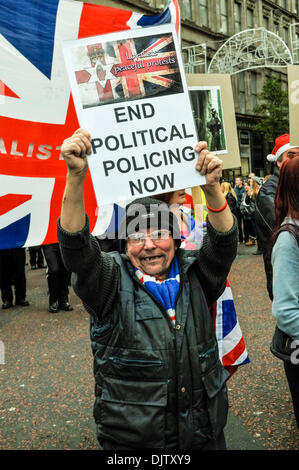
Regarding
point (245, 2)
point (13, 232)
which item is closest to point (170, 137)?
point (13, 232)

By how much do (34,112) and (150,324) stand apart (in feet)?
4.86

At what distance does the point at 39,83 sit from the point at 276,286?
1.72 metres

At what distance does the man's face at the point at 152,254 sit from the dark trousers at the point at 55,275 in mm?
5243

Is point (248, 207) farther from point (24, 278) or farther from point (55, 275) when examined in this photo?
point (55, 275)

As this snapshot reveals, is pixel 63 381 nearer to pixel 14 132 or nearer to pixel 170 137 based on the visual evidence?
pixel 14 132

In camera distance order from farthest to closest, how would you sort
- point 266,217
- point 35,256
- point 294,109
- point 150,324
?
point 35,256
point 266,217
point 294,109
point 150,324

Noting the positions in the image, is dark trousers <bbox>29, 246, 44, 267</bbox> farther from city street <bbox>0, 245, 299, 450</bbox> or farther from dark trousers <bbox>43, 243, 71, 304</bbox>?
city street <bbox>0, 245, 299, 450</bbox>

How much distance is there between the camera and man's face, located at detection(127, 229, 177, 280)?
2.09m

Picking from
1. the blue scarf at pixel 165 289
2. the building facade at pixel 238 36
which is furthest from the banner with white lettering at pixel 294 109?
the building facade at pixel 238 36

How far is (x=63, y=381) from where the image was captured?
4.57 m

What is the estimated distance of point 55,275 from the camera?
7.22m

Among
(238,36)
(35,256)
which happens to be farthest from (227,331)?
(238,36)

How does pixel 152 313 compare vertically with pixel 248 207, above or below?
above

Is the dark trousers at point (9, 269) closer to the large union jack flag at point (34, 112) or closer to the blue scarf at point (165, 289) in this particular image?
the large union jack flag at point (34, 112)
